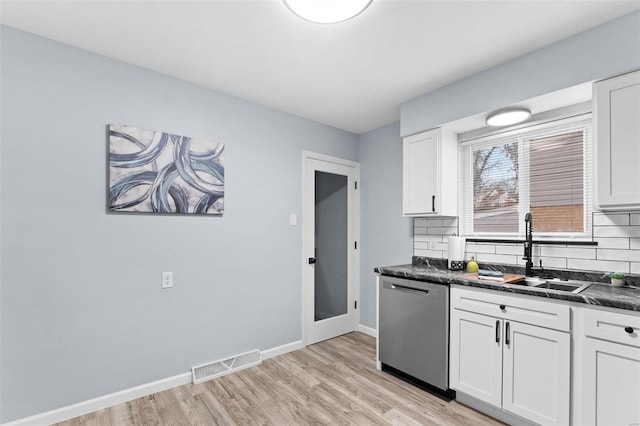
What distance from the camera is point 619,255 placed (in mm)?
2094

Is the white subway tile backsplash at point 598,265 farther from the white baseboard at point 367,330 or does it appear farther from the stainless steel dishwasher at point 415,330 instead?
the white baseboard at point 367,330

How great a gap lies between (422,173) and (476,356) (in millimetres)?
1633

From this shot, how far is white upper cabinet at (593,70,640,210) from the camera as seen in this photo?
1815mm

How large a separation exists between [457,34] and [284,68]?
1272 mm

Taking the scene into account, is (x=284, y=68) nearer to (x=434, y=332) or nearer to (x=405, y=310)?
(x=405, y=310)

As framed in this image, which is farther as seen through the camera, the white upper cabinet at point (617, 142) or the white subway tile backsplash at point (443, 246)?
the white subway tile backsplash at point (443, 246)

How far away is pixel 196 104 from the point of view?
9.04 ft

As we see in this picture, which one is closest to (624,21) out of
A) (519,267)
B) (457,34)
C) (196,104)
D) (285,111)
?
(457,34)

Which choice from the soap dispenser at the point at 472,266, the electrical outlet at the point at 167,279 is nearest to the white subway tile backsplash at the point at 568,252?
the soap dispenser at the point at 472,266

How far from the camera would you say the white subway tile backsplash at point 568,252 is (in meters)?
2.22

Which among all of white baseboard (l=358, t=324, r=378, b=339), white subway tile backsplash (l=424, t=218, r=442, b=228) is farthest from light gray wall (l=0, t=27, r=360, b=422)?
white subway tile backsplash (l=424, t=218, r=442, b=228)

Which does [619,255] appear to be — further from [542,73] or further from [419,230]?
[419,230]

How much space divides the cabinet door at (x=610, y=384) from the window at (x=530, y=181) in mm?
956

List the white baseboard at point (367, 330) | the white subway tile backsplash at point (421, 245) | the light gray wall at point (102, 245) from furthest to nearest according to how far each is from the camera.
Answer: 1. the white baseboard at point (367, 330)
2. the white subway tile backsplash at point (421, 245)
3. the light gray wall at point (102, 245)
